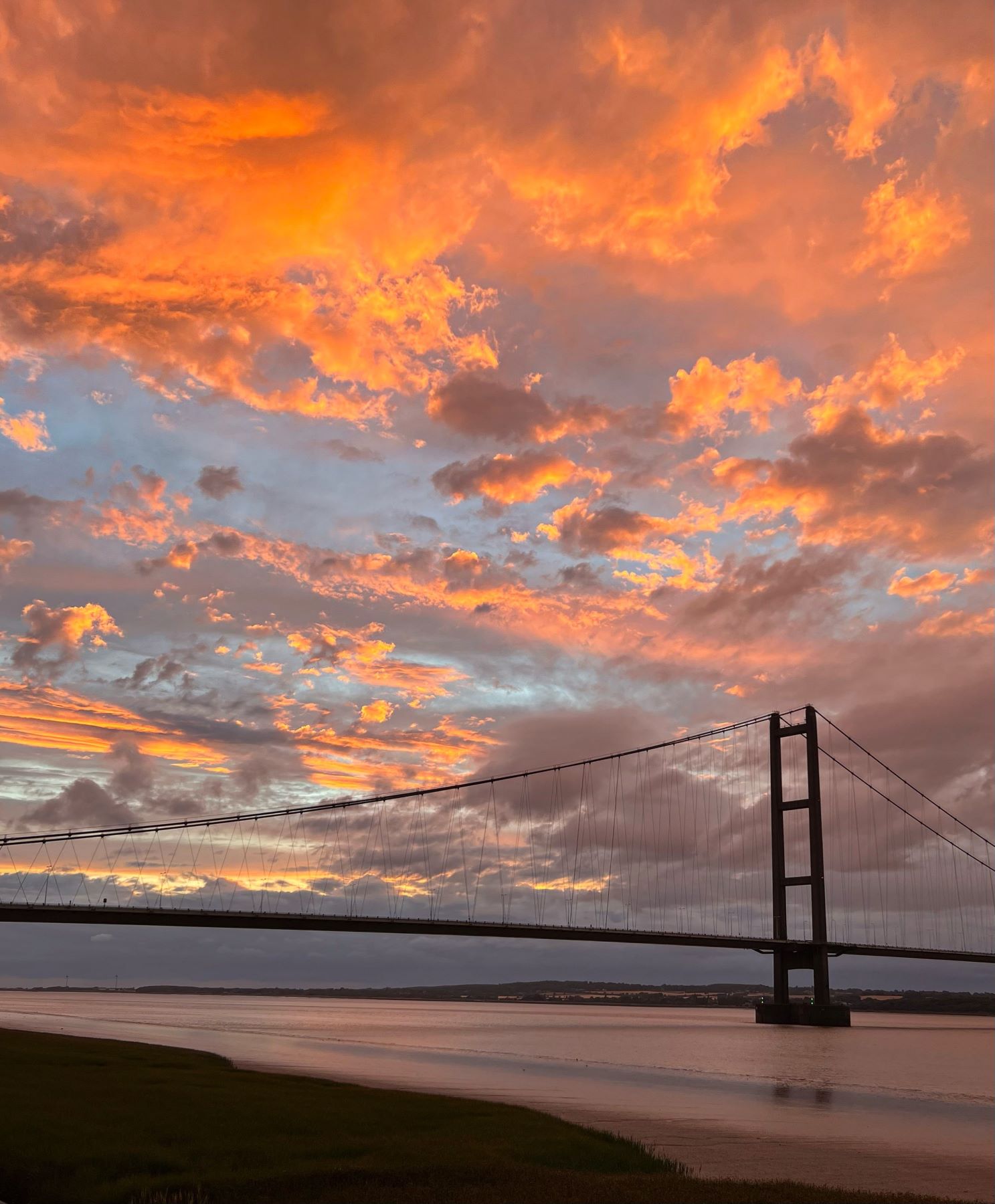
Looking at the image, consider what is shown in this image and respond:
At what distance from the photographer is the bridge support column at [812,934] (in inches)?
3248

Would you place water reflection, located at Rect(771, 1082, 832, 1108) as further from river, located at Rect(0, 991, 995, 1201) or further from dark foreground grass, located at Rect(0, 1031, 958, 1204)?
dark foreground grass, located at Rect(0, 1031, 958, 1204)

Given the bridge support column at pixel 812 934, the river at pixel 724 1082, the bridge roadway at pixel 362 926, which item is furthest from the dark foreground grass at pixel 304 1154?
the bridge support column at pixel 812 934

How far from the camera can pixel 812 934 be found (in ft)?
270

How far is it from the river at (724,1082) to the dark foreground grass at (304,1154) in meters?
2.96

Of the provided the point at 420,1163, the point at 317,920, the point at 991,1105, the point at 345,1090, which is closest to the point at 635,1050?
the point at 317,920

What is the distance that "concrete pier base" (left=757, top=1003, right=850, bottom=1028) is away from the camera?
8562cm

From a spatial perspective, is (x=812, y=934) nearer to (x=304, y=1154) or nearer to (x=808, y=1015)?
(x=808, y=1015)

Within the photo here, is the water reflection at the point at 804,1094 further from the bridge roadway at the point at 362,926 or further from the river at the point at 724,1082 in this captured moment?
the bridge roadway at the point at 362,926

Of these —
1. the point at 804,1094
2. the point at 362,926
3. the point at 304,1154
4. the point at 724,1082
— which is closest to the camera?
the point at 304,1154

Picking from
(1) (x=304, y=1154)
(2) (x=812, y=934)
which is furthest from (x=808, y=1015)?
(1) (x=304, y=1154)

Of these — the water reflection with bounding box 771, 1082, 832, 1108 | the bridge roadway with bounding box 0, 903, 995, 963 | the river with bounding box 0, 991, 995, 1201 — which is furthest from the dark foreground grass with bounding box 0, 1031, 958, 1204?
the bridge roadway with bounding box 0, 903, 995, 963

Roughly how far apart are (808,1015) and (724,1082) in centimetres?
4874

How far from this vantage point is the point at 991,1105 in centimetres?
3875

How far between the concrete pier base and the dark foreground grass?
229 feet
